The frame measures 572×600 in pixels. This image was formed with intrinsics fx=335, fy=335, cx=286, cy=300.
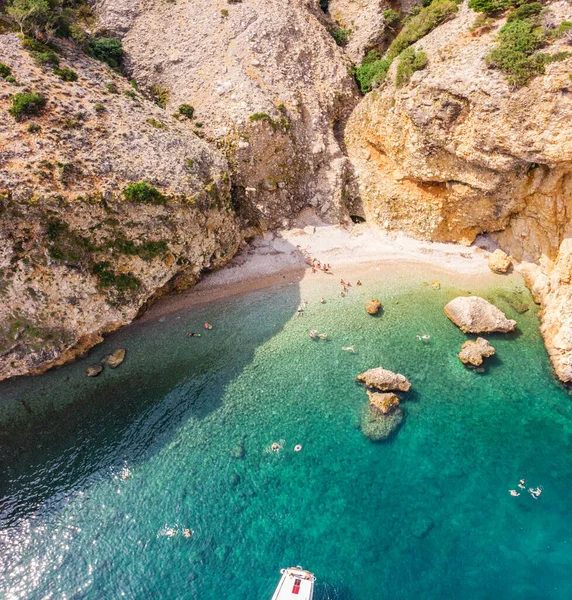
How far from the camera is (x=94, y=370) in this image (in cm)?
2619

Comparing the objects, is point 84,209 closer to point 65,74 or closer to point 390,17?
point 65,74

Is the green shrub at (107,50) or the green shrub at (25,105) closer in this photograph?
the green shrub at (25,105)

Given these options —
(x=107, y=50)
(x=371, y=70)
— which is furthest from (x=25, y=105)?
(x=371, y=70)

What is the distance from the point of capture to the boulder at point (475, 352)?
25.9m

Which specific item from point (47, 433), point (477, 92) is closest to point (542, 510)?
point (477, 92)

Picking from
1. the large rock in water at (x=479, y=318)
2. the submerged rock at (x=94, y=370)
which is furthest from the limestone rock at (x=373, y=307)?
the submerged rock at (x=94, y=370)

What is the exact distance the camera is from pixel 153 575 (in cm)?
1786

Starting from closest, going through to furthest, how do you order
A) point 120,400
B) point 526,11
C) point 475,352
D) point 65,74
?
point 120,400
point 526,11
point 475,352
point 65,74

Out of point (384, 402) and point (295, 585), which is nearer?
point (295, 585)

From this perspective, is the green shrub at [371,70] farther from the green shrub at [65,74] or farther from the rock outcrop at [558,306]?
the green shrub at [65,74]

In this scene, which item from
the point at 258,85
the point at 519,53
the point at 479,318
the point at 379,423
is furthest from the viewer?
the point at 258,85

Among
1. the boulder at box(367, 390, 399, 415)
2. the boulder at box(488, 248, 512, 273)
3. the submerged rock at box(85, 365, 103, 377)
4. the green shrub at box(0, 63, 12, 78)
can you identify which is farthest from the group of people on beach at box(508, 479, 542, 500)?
the green shrub at box(0, 63, 12, 78)

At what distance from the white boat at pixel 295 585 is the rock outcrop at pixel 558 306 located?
2266 cm

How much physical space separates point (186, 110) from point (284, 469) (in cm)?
3305
